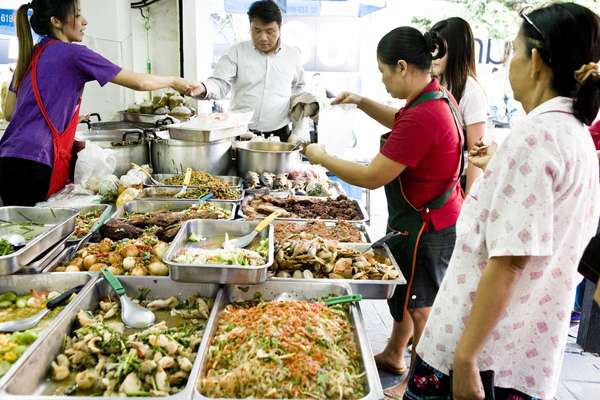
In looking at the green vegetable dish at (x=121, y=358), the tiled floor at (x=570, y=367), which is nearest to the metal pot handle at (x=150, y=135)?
the green vegetable dish at (x=121, y=358)

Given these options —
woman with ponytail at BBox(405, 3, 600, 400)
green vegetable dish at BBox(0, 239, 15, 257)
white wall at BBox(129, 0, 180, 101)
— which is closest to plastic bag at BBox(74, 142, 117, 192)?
green vegetable dish at BBox(0, 239, 15, 257)

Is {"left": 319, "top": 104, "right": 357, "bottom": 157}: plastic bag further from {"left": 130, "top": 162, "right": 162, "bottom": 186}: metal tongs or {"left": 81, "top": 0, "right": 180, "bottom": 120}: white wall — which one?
{"left": 130, "top": 162, "right": 162, "bottom": 186}: metal tongs

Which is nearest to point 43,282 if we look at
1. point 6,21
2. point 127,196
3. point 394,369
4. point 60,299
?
point 60,299

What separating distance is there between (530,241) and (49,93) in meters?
2.65

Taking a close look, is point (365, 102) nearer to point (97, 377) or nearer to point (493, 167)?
point (493, 167)

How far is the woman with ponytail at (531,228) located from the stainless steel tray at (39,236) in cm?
147

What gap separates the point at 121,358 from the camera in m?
1.43

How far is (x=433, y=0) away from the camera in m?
8.12

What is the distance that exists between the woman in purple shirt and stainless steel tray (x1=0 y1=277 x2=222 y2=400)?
1.39 m

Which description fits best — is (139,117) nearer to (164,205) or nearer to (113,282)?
(164,205)

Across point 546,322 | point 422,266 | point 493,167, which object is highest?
point 493,167

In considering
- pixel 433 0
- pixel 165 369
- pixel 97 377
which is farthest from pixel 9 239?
pixel 433 0

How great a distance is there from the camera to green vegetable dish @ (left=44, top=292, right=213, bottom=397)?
134 centimetres

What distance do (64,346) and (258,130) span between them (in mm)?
3481
